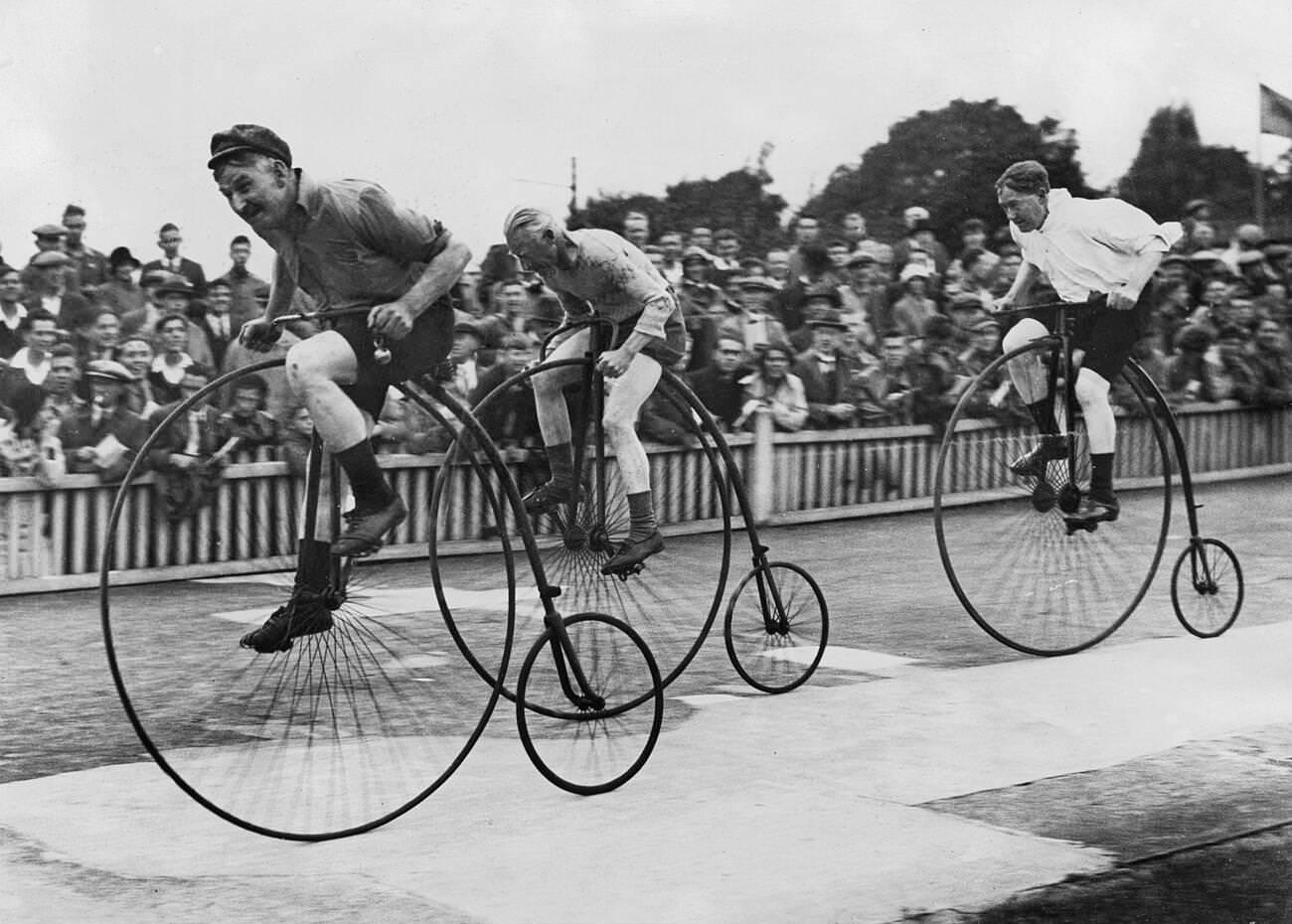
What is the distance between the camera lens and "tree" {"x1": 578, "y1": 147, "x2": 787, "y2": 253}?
5.71m

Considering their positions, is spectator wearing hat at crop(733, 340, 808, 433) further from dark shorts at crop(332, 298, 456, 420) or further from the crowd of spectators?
dark shorts at crop(332, 298, 456, 420)

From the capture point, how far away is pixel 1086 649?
7.46 metres

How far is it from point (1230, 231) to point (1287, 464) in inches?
47.6

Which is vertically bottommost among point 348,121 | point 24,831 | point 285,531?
point 24,831

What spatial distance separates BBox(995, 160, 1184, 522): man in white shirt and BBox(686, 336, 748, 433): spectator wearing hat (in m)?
1.13

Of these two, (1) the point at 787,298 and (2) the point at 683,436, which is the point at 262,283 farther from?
(1) the point at 787,298

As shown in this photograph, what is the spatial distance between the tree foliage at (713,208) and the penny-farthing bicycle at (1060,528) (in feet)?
3.91

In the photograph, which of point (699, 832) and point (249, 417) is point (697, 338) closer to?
point (699, 832)

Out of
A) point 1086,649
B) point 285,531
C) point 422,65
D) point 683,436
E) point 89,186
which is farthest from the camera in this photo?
point 1086,649

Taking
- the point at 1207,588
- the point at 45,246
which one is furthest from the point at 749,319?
the point at 45,246

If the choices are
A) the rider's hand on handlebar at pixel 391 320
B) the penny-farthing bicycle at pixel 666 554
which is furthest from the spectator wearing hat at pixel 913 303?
the rider's hand on handlebar at pixel 391 320

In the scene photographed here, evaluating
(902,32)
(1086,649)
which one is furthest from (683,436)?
(1086,649)

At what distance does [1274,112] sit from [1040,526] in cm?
186

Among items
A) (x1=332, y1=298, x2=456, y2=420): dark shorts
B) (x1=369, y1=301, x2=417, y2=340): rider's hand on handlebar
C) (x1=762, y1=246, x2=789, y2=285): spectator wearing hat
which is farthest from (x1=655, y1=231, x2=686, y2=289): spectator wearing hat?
(x1=369, y1=301, x2=417, y2=340): rider's hand on handlebar
